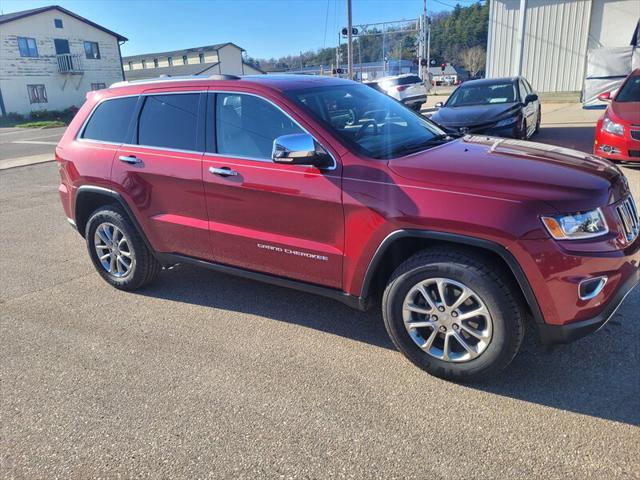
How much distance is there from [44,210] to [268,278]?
614 cm

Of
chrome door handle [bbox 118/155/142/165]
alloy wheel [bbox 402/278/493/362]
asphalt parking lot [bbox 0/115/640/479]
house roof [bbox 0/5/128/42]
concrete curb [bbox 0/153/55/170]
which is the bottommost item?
asphalt parking lot [bbox 0/115/640/479]

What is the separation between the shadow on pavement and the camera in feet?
9.34

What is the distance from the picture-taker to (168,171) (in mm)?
3965

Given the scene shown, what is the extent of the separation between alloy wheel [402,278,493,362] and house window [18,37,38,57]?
45.2 metres

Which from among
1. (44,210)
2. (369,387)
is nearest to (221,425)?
(369,387)

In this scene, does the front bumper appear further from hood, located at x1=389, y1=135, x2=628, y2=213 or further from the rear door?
the rear door

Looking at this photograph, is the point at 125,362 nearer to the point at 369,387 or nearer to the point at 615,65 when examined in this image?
the point at 369,387

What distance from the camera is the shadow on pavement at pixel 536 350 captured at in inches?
112

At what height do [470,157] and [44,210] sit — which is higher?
[470,157]

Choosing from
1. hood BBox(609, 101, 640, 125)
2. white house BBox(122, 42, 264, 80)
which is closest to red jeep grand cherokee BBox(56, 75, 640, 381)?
hood BBox(609, 101, 640, 125)

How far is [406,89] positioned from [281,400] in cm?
2158

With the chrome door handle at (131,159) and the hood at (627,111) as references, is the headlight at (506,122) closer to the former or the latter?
the hood at (627,111)

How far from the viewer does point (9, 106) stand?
37.7 metres

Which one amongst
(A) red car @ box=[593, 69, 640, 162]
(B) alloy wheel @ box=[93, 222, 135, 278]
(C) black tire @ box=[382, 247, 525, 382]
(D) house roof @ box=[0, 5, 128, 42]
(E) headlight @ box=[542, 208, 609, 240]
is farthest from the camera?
(D) house roof @ box=[0, 5, 128, 42]
